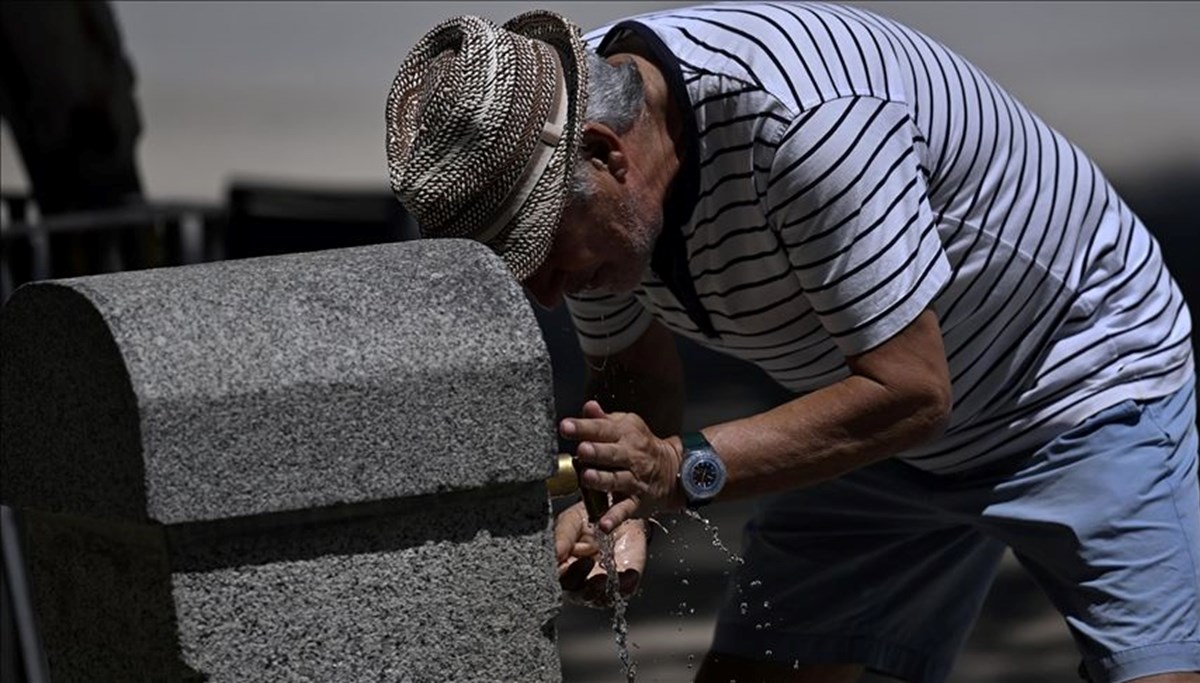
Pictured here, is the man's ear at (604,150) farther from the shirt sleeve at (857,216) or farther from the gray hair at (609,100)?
the shirt sleeve at (857,216)

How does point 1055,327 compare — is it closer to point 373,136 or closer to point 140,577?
point 140,577

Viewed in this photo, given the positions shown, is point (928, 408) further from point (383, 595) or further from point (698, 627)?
point (698, 627)

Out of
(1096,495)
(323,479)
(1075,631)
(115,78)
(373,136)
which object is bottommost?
(373,136)

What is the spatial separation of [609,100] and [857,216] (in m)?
0.35

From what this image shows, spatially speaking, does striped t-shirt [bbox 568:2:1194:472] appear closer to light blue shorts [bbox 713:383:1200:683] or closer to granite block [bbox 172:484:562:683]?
light blue shorts [bbox 713:383:1200:683]

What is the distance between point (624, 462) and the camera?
8.71ft

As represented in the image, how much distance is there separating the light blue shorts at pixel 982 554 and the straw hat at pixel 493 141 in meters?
0.92

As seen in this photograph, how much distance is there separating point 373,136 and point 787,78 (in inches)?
777

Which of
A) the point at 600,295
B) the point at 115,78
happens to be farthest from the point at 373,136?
the point at 600,295

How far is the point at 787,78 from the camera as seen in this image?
9.35ft

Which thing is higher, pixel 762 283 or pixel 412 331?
pixel 412 331

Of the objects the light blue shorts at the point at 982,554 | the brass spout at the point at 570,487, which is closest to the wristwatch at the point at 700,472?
the brass spout at the point at 570,487

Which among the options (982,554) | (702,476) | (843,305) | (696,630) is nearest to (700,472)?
(702,476)

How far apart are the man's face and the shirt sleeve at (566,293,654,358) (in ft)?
1.50
